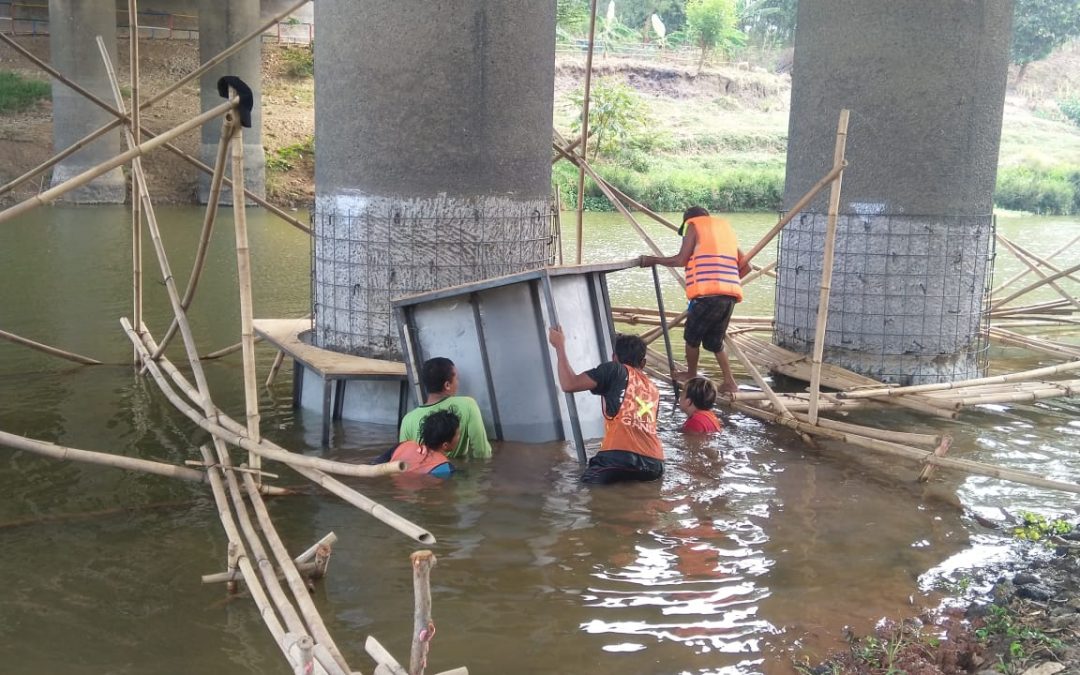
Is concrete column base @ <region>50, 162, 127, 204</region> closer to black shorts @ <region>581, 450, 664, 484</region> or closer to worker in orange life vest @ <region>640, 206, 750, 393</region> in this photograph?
worker in orange life vest @ <region>640, 206, 750, 393</region>

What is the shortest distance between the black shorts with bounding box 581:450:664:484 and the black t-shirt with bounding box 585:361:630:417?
0.33 meters

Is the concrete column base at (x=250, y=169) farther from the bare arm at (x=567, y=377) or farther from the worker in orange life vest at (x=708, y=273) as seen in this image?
the bare arm at (x=567, y=377)

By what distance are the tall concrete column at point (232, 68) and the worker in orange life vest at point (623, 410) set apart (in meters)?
26.5

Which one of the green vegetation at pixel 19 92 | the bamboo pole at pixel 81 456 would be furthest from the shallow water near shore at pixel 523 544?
the green vegetation at pixel 19 92

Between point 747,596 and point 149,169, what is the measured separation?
31878 millimetres

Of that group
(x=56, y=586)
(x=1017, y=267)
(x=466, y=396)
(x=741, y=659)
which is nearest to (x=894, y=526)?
(x=741, y=659)

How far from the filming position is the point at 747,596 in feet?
16.8

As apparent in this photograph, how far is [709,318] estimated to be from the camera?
28.2ft

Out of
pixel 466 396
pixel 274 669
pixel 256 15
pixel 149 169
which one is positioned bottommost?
pixel 274 669

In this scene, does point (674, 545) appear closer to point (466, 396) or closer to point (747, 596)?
point (747, 596)

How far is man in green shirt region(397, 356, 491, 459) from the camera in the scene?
6.95 metres

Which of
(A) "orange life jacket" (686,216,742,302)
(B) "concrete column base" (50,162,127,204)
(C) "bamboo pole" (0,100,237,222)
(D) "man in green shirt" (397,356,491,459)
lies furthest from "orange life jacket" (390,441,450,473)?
(B) "concrete column base" (50,162,127,204)

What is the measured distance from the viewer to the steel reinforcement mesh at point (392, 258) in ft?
26.5

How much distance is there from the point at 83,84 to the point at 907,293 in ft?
90.7
